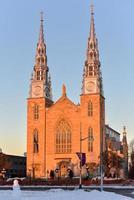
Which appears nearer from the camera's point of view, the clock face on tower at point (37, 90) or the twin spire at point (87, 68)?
the twin spire at point (87, 68)

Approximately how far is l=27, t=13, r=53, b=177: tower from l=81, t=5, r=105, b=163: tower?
31.9ft

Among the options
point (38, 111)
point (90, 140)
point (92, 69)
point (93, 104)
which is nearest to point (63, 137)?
point (90, 140)

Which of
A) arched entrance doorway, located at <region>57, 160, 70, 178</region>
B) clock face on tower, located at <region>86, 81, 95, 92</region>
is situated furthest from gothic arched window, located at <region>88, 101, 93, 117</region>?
arched entrance doorway, located at <region>57, 160, 70, 178</region>

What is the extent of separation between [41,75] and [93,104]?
50.6ft

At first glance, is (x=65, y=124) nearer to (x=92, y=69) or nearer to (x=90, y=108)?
(x=90, y=108)

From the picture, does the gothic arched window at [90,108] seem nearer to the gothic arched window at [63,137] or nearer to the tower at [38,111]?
the gothic arched window at [63,137]

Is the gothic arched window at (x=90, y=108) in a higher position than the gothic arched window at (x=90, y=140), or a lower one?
higher

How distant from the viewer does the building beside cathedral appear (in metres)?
Answer: 105

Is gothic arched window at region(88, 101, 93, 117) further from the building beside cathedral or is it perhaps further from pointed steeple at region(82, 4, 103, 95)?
pointed steeple at region(82, 4, 103, 95)

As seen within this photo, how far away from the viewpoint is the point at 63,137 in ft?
356

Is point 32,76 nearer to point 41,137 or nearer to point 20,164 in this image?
point 41,137

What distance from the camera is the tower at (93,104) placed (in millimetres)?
103812

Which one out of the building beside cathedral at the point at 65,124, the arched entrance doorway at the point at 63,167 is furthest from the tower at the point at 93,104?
the arched entrance doorway at the point at 63,167

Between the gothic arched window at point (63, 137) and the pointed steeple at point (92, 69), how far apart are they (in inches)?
334
